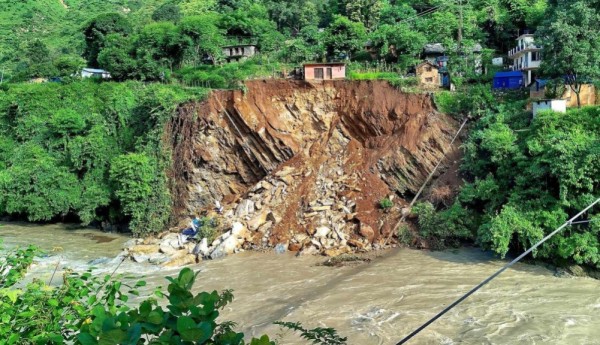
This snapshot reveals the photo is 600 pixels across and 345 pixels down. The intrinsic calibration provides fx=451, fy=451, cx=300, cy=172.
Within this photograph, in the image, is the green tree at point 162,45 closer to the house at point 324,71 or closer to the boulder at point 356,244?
the house at point 324,71

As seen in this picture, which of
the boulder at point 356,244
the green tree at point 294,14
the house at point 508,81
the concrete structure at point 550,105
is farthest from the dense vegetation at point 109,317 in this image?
the green tree at point 294,14

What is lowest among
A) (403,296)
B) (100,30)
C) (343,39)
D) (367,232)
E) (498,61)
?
(403,296)

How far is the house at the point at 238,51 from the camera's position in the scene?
3547cm

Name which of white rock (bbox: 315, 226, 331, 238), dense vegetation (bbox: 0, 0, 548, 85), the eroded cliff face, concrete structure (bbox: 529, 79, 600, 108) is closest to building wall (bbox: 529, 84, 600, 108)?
concrete structure (bbox: 529, 79, 600, 108)

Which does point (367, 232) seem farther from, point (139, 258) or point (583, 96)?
point (583, 96)

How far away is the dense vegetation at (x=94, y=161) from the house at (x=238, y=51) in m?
9.62

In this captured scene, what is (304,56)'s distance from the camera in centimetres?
3178

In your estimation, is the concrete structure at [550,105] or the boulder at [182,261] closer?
the boulder at [182,261]

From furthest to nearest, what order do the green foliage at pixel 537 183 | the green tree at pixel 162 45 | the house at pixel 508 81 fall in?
1. the green tree at pixel 162 45
2. the house at pixel 508 81
3. the green foliage at pixel 537 183

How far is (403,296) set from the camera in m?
12.9

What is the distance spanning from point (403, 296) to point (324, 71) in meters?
15.5

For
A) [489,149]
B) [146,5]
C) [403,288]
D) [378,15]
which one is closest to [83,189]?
[403,288]

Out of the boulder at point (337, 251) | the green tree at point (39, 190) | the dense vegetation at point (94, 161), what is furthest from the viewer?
the green tree at point (39, 190)

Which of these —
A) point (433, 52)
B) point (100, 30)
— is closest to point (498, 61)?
point (433, 52)
